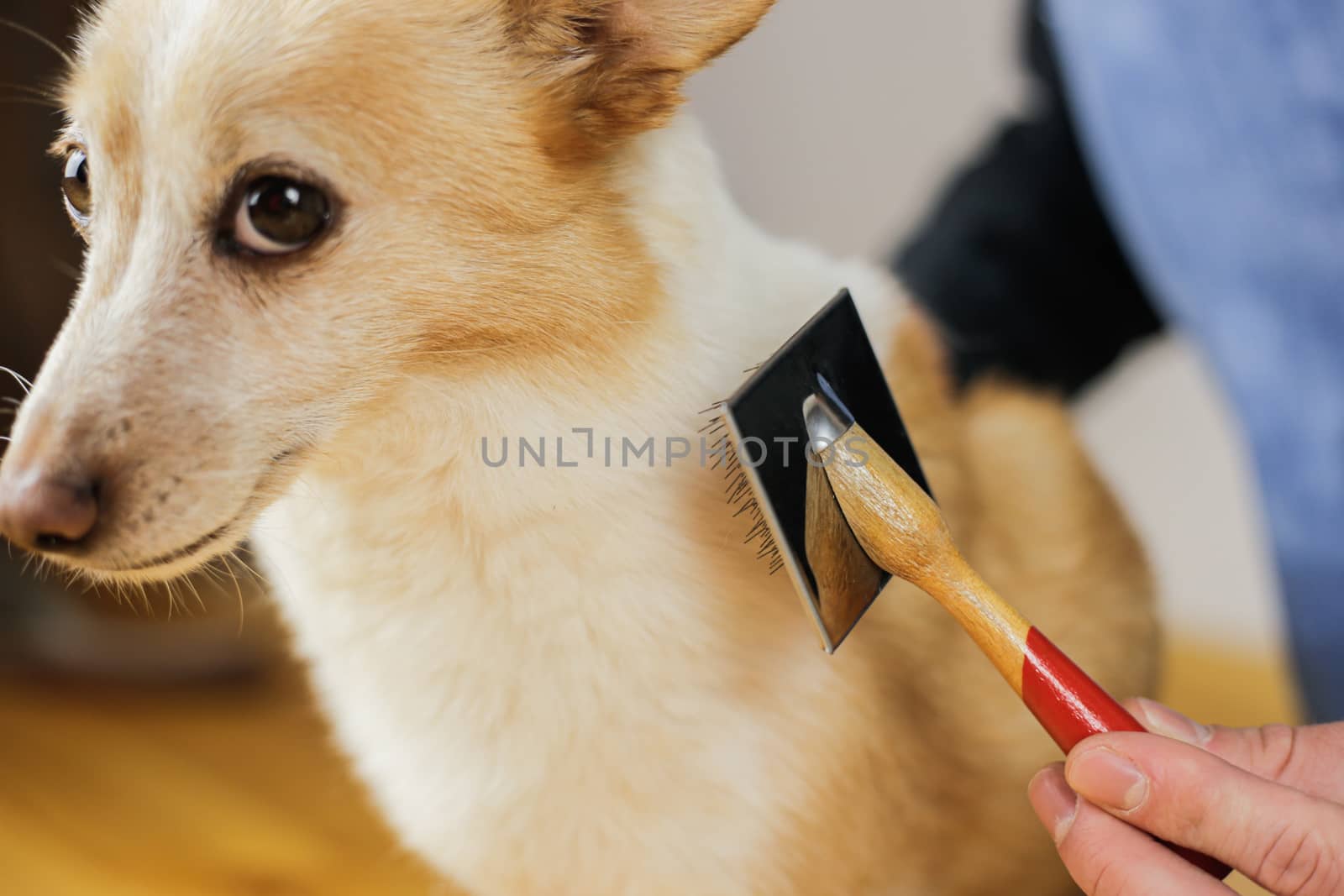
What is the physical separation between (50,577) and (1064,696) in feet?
3.24

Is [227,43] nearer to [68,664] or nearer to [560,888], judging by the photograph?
[560,888]

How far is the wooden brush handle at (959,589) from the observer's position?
1.49 feet

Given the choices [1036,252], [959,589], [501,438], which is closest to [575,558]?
[501,438]

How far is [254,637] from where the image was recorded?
1.20m

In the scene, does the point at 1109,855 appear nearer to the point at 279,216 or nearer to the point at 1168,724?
the point at 1168,724

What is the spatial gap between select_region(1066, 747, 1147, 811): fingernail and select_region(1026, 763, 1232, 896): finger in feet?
0.07

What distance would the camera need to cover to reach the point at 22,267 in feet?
2.84

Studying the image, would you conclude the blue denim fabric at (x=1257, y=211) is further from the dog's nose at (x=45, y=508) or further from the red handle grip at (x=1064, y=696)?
the dog's nose at (x=45, y=508)

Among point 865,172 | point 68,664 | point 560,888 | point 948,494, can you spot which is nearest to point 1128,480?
point 865,172

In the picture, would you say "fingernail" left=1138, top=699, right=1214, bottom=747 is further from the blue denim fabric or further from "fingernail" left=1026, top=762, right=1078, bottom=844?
the blue denim fabric

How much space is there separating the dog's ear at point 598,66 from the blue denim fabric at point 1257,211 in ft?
1.61

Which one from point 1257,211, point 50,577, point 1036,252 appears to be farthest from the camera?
point 50,577

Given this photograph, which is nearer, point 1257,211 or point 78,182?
point 78,182

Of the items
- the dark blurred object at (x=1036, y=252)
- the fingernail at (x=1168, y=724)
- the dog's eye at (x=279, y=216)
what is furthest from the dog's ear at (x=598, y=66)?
the dark blurred object at (x=1036, y=252)
